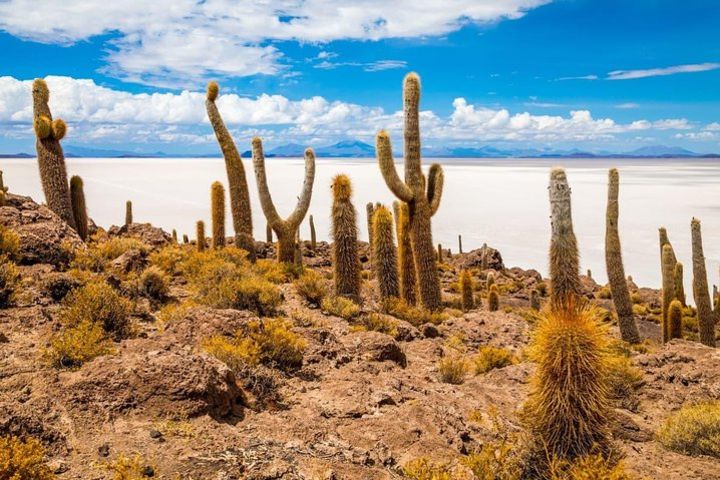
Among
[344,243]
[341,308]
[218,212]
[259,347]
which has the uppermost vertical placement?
[218,212]

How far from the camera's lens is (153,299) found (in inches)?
467

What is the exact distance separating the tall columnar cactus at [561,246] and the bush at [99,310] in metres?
6.75

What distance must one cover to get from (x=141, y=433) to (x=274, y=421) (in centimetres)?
155

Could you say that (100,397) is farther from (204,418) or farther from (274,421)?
(274,421)

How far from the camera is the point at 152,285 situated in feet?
39.5

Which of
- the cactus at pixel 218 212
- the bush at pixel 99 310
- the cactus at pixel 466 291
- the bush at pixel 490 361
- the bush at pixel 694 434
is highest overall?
the cactus at pixel 218 212

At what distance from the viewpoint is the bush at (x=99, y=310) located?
8.84 m

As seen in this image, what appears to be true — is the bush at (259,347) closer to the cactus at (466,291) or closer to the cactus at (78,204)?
the cactus at (78,204)

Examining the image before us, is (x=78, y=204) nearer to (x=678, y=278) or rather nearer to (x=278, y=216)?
(x=278, y=216)

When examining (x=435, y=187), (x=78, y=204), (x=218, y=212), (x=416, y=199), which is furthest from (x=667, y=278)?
(x=78, y=204)

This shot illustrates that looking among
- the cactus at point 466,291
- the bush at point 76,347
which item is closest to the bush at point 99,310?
the bush at point 76,347

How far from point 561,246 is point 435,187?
989cm

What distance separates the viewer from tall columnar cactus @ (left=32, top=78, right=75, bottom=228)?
16.0m

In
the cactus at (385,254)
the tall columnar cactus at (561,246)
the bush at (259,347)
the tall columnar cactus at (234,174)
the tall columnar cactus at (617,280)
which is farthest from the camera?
the tall columnar cactus at (234,174)
